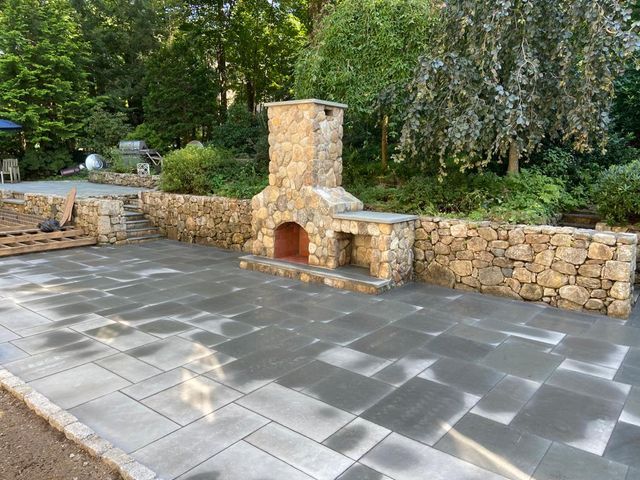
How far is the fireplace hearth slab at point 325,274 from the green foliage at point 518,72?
2.18m

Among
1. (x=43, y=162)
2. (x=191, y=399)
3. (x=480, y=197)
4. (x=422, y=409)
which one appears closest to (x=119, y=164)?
(x=43, y=162)

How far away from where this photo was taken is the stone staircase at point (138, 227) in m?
10.1

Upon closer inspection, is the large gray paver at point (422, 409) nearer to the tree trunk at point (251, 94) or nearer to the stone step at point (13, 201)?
the stone step at point (13, 201)

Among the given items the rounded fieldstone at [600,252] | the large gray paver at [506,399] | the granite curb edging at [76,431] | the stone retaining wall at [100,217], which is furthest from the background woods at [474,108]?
the granite curb edging at [76,431]

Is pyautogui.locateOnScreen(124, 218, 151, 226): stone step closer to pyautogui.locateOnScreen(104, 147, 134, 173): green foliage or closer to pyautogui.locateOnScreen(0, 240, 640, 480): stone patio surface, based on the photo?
pyautogui.locateOnScreen(0, 240, 640, 480): stone patio surface

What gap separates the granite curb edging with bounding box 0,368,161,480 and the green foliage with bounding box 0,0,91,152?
1603cm

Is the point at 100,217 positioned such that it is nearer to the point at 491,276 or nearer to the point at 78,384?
the point at 78,384

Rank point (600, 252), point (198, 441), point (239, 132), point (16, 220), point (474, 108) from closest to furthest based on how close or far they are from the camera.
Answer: point (198, 441) < point (600, 252) < point (474, 108) < point (16, 220) < point (239, 132)

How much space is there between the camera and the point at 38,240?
9.20 m

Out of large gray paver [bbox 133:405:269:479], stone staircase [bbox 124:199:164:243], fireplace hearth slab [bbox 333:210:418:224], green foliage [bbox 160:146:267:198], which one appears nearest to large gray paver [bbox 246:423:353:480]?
large gray paver [bbox 133:405:269:479]

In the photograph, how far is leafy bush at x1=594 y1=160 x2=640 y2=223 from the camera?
659 centimetres

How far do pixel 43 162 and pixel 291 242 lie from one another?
46.9 feet

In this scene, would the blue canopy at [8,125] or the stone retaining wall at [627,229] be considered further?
the blue canopy at [8,125]

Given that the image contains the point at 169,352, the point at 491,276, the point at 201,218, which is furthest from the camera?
the point at 201,218
